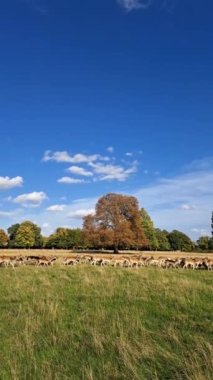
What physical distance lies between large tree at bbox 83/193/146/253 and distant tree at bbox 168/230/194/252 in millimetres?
51993

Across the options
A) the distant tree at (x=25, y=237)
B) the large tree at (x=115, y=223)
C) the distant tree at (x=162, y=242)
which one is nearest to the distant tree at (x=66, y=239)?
the distant tree at (x=25, y=237)

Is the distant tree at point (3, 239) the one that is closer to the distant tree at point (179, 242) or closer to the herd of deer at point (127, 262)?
the distant tree at point (179, 242)

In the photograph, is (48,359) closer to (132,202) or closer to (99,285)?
(99,285)

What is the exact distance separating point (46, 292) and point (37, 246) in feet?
421

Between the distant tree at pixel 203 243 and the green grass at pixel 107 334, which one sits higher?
the distant tree at pixel 203 243

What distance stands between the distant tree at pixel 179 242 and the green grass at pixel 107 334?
120 m

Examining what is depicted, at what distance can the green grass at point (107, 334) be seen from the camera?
8.90 m

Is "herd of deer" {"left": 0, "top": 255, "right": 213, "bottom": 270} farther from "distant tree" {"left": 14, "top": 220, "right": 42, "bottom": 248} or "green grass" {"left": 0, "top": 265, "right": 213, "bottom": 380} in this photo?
"distant tree" {"left": 14, "top": 220, "right": 42, "bottom": 248}

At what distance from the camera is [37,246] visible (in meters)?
145

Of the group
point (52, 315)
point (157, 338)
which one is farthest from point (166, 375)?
point (52, 315)

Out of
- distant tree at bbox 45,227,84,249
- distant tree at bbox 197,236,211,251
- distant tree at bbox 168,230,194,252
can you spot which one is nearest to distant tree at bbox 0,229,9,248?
distant tree at bbox 45,227,84,249

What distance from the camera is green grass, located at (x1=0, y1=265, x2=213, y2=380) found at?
8.90m

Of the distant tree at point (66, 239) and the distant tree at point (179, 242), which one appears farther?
the distant tree at point (179, 242)

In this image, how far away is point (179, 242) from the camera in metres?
138
